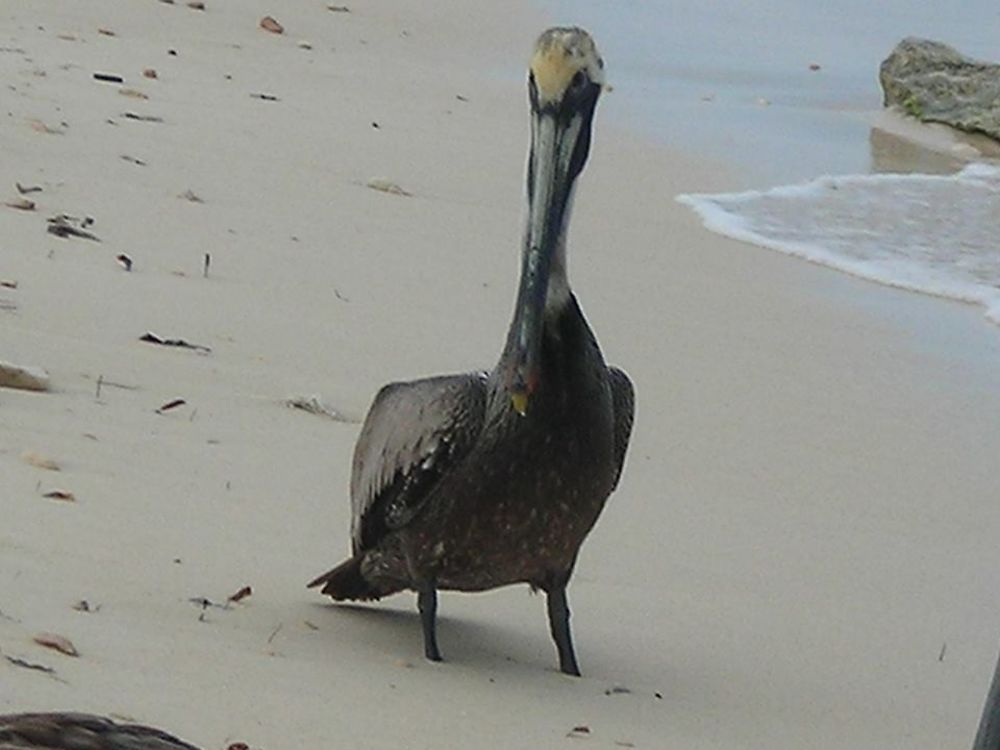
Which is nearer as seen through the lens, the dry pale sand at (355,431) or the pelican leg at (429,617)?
the dry pale sand at (355,431)

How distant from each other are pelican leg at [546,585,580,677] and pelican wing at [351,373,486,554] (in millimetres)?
336

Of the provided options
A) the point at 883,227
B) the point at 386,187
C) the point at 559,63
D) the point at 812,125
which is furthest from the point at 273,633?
the point at 812,125

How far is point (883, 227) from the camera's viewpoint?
11023 mm

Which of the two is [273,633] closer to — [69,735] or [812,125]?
[69,735]

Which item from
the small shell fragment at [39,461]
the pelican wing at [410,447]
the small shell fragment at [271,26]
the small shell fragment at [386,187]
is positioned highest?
the pelican wing at [410,447]

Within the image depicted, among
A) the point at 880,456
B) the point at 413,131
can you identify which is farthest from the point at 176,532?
the point at 413,131

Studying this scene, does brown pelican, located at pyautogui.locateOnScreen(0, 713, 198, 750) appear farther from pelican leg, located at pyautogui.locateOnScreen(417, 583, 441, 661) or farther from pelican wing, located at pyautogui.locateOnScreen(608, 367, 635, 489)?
pelican wing, located at pyautogui.locateOnScreen(608, 367, 635, 489)

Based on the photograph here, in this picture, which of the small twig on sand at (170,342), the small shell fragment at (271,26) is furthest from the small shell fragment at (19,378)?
the small shell fragment at (271,26)

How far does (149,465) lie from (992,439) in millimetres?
3041

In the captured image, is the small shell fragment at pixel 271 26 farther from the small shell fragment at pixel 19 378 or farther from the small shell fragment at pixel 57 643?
the small shell fragment at pixel 57 643

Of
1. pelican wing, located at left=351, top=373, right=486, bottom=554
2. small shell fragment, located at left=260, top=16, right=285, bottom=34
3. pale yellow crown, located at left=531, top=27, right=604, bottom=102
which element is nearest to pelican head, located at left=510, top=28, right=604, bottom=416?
pale yellow crown, located at left=531, top=27, right=604, bottom=102

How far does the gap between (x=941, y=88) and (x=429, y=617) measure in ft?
35.5

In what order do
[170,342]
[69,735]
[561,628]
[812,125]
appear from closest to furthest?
[69,735], [561,628], [170,342], [812,125]

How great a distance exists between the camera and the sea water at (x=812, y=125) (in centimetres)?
1048
